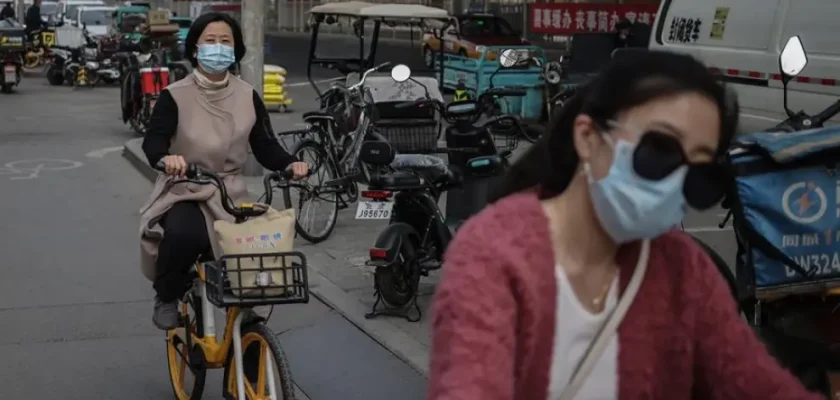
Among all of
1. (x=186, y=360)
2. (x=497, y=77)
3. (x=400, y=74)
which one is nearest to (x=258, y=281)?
(x=186, y=360)

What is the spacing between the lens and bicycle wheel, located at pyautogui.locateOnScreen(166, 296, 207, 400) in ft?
17.5

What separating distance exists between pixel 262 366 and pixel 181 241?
0.66 m

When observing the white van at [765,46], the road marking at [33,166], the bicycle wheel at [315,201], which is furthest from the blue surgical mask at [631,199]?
the road marking at [33,166]

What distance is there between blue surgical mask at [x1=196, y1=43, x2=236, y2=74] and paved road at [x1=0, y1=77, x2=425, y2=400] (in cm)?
162

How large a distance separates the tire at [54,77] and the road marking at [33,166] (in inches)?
486

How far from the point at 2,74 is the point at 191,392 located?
63.8 feet

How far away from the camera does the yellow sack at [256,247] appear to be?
15.2ft

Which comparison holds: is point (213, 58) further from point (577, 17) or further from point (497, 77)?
point (577, 17)

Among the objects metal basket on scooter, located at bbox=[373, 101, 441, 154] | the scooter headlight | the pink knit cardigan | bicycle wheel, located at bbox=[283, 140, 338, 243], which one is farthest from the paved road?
the scooter headlight

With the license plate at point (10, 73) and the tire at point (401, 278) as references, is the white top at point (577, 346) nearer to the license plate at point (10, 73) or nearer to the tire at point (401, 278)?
the tire at point (401, 278)

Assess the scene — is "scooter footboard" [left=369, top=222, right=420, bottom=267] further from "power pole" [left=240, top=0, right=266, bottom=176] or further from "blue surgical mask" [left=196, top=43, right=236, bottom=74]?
"power pole" [left=240, top=0, right=266, bottom=176]

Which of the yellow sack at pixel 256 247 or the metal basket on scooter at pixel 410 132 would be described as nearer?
the yellow sack at pixel 256 247

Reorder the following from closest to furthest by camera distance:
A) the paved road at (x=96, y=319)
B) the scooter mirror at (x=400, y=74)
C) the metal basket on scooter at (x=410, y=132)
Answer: the paved road at (x=96, y=319) → the scooter mirror at (x=400, y=74) → the metal basket on scooter at (x=410, y=132)

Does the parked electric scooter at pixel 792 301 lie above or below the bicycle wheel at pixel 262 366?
above
